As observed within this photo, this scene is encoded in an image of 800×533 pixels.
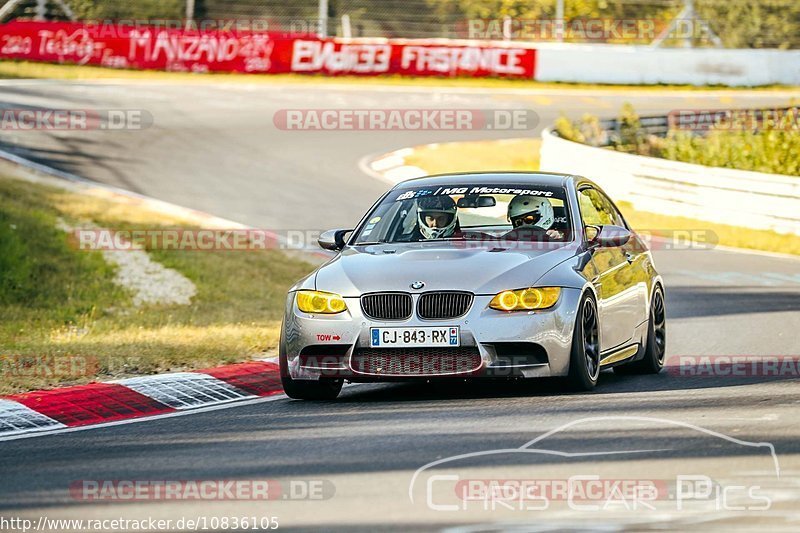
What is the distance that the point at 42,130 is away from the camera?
29.8 meters

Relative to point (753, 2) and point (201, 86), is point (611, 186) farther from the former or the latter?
point (753, 2)

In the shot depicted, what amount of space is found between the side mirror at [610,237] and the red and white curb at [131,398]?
7.50 ft

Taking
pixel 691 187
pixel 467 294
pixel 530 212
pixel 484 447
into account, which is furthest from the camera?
pixel 691 187

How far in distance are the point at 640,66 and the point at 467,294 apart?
1466 inches

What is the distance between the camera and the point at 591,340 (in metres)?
8.98

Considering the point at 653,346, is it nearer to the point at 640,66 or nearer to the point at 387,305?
the point at 387,305

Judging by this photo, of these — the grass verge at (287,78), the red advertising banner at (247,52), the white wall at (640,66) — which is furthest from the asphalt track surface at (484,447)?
the white wall at (640,66)

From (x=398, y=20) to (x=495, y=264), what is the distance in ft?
130

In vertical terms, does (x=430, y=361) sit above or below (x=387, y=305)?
below

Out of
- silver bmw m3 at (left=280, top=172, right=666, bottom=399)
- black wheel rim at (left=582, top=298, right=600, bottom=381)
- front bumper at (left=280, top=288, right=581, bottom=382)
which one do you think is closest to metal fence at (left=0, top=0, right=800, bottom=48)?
silver bmw m3 at (left=280, top=172, right=666, bottom=399)

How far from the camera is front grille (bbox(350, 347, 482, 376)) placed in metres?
8.44

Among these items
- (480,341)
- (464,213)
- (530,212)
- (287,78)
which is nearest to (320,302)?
(480,341)

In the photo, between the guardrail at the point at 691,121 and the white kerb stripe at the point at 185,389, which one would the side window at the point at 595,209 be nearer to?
the white kerb stripe at the point at 185,389

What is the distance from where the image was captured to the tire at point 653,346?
10.3 meters
